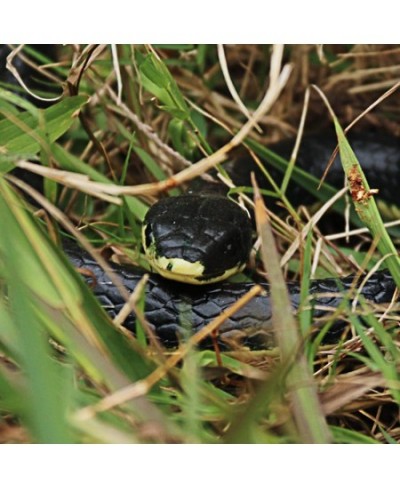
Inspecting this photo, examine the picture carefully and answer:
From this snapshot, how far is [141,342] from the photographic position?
5.86 ft

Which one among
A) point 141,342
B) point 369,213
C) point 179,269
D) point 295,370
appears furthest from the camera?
point 179,269

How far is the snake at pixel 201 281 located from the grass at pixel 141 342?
0.35 ft

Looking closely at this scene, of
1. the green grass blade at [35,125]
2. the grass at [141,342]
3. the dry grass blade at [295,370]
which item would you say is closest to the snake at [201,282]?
the grass at [141,342]

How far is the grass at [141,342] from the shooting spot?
1307 millimetres

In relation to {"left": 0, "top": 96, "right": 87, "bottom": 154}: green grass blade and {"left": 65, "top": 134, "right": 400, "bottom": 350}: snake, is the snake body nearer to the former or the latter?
{"left": 65, "top": 134, "right": 400, "bottom": 350}: snake

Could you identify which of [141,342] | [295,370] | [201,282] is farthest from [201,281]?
[295,370]

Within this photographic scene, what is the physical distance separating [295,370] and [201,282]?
904 millimetres

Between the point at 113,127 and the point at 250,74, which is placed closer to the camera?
the point at 113,127

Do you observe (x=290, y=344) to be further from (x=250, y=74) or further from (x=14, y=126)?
(x=250, y=74)

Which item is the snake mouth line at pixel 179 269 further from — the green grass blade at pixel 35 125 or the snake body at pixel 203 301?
the green grass blade at pixel 35 125

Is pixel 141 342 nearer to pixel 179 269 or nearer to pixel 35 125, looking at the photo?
pixel 179 269

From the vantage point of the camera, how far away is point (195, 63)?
126 inches

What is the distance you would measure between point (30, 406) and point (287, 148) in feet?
7.13
